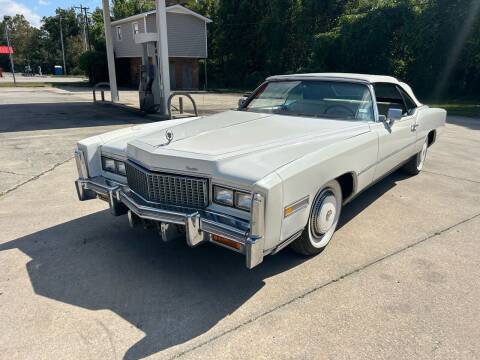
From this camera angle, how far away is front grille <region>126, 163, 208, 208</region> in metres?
Answer: 2.80

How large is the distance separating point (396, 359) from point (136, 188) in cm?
230

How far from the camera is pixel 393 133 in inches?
169

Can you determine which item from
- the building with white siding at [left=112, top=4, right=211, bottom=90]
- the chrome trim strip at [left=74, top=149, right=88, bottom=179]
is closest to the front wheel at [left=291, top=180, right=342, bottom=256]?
the chrome trim strip at [left=74, top=149, right=88, bottom=179]

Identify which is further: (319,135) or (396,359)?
(319,135)

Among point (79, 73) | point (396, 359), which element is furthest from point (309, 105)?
point (79, 73)

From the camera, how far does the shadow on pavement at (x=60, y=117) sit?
36.3 feet

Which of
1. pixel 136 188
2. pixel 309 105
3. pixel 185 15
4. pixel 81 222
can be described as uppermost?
pixel 185 15

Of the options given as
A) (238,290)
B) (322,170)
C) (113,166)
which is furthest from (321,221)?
(113,166)

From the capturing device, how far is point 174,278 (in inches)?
123

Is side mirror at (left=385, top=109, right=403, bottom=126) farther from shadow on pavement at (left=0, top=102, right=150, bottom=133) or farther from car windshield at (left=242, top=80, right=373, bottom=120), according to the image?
shadow on pavement at (left=0, top=102, right=150, bottom=133)

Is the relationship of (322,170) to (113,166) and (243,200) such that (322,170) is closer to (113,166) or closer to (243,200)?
(243,200)

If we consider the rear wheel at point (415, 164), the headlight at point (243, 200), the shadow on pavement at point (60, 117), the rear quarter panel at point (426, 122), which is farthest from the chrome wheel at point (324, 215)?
the shadow on pavement at point (60, 117)

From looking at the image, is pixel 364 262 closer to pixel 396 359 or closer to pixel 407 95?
pixel 396 359

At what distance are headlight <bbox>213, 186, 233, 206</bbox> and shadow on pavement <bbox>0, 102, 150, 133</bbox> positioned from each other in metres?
9.38
